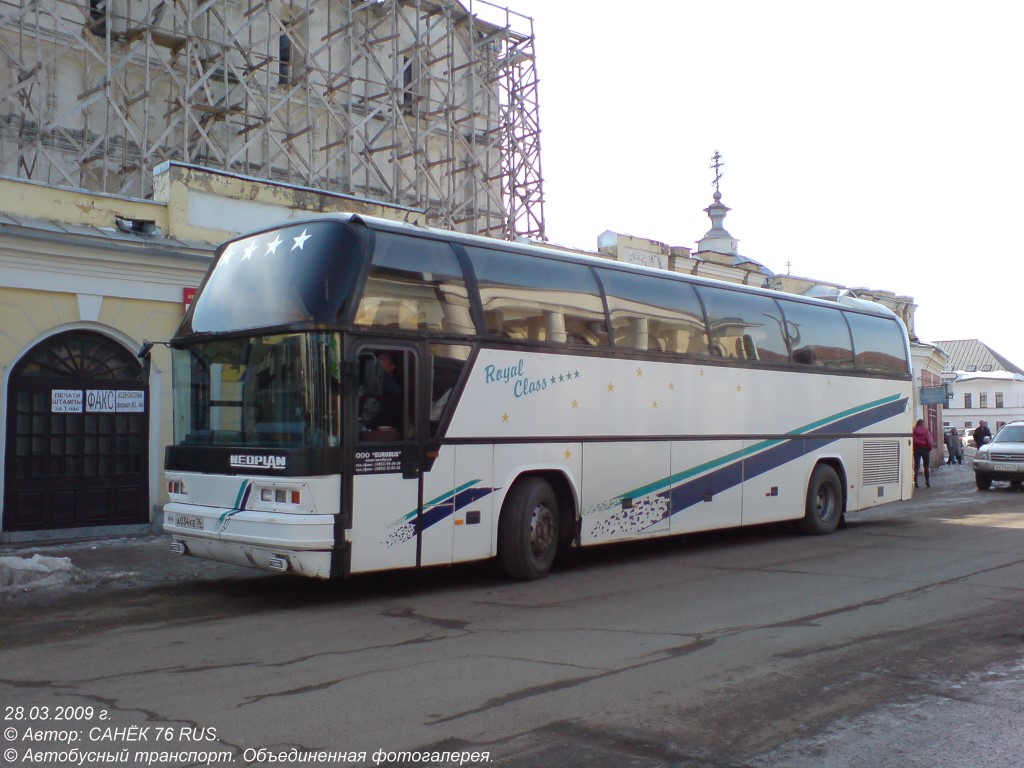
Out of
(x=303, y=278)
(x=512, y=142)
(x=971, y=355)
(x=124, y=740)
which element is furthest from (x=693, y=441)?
(x=971, y=355)

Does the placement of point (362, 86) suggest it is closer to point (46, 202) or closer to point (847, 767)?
point (46, 202)

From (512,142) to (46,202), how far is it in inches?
829

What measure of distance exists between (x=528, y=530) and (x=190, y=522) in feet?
10.9

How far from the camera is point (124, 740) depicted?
16.3 ft

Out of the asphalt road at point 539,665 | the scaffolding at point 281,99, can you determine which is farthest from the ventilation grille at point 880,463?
the scaffolding at point 281,99

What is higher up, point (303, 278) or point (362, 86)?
point (362, 86)

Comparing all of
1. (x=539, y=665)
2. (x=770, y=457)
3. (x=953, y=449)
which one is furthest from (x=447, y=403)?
(x=953, y=449)

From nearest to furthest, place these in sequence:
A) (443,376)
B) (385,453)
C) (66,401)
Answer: (385,453)
(443,376)
(66,401)

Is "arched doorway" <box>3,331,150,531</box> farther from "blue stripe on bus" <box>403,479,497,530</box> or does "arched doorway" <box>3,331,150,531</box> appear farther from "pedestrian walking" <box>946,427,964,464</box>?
"pedestrian walking" <box>946,427,964,464</box>

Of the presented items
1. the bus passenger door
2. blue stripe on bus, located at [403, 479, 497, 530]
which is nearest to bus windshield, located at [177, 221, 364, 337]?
the bus passenger door

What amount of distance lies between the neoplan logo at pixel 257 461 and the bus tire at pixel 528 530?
2591 millimetres

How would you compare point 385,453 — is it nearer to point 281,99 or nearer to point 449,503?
point 449,503

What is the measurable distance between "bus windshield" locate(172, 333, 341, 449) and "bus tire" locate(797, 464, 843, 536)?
346 inches

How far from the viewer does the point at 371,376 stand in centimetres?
882
